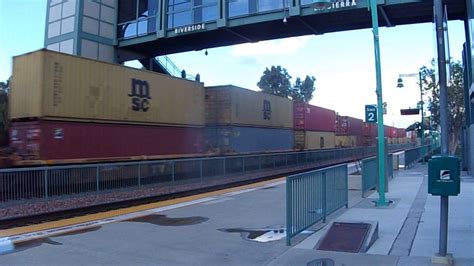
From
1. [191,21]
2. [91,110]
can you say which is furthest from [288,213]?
[191,21]

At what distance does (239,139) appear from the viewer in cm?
2406

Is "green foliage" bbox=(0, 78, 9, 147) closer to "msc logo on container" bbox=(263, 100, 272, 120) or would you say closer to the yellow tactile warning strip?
the yellow tactile warning strip

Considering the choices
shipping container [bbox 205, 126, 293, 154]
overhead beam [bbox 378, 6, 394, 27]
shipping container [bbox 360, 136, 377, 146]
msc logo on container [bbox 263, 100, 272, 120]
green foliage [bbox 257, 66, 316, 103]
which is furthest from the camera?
green foliage [bbox 257, 66, 316, 103]

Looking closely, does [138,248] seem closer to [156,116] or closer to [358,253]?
[358,253]

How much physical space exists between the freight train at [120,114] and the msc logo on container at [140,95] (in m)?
0.04

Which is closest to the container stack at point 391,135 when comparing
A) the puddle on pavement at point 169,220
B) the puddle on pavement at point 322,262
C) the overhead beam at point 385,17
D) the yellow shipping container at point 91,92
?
the overhead beam at point 385,17

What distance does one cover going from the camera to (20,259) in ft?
21.1

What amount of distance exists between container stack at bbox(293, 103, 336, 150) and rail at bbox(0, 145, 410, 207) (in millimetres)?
5061

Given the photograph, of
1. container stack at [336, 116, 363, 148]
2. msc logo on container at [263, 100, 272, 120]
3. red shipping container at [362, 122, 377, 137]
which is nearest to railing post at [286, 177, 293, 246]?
msc logo on container at [263, 100, 272, 120]

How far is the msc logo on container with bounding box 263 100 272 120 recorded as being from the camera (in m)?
27.2

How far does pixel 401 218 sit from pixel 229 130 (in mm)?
15103

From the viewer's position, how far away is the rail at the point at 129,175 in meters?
12.0

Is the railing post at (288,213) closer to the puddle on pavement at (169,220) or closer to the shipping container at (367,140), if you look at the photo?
the puddle on pavement at (169,220)

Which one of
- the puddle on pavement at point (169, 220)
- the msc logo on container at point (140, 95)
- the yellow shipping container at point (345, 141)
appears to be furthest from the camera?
the yellow shipping container at point (345, 141)
